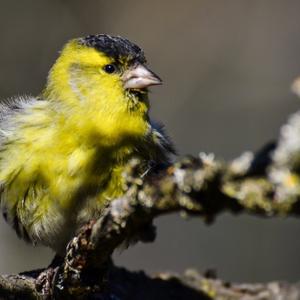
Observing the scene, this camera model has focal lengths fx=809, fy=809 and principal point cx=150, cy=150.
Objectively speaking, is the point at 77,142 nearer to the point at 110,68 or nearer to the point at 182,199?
the point at 110,68

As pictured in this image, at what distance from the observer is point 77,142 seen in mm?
3826

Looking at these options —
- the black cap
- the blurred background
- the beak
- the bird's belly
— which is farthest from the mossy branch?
the blurred background

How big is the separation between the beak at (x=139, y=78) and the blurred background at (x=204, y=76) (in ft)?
7.90

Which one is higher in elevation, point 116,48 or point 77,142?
point 116,48

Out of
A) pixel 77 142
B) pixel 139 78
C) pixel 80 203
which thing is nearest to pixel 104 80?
pixel 139 78

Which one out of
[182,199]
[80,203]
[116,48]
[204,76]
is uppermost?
[204,76]

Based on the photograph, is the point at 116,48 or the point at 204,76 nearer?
the point at 116,48

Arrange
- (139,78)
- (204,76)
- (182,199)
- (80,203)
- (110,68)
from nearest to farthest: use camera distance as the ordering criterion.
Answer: (182,199)
(80,203)
(139,78)
(110,68)
(204,76)

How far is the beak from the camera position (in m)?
4.02

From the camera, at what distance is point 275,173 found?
2.16 metres

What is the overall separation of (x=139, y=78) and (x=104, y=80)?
19 centimetres

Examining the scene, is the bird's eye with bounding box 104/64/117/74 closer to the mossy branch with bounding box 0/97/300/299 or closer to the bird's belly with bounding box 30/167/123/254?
the bird's belly with bounding box 30/167/123/254

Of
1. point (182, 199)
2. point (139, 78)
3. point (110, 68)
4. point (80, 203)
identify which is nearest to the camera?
point (182, 199)

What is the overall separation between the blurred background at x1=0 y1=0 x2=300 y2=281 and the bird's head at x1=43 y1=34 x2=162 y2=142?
2064 millimetres
